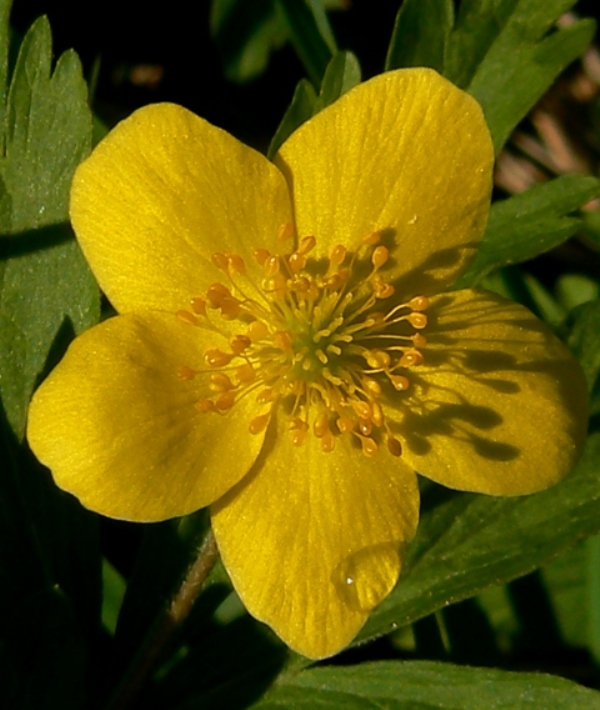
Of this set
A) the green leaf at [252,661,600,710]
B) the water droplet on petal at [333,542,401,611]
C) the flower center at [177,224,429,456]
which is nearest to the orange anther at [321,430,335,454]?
the flower center at [177,224,429,456]

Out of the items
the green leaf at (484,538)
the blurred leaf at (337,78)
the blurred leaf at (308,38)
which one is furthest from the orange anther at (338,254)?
the blurred leaf at (308,38)

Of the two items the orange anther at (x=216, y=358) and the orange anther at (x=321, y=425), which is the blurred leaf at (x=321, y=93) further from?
the orange anther at (x=321, y=425)

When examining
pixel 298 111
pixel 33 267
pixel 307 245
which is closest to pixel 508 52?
pixel 298 111

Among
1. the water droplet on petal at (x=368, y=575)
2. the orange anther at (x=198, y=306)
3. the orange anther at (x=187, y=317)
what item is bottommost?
the water droplet on petal at (x=368, y=575)

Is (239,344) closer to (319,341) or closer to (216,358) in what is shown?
(216,358)

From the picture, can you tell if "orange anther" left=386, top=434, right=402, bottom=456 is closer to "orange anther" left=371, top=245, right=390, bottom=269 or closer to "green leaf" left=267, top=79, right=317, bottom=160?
"orange anther" left=371, top=245, right=390, bottom=269

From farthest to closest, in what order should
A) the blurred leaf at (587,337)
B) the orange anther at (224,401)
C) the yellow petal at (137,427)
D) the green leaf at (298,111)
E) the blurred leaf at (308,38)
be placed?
the blurred leaf at (308,38), the blurred leaf at (587,337), the green leaf at (298,111), the orange anther at (224,401), the yellow petal at (137,427)
